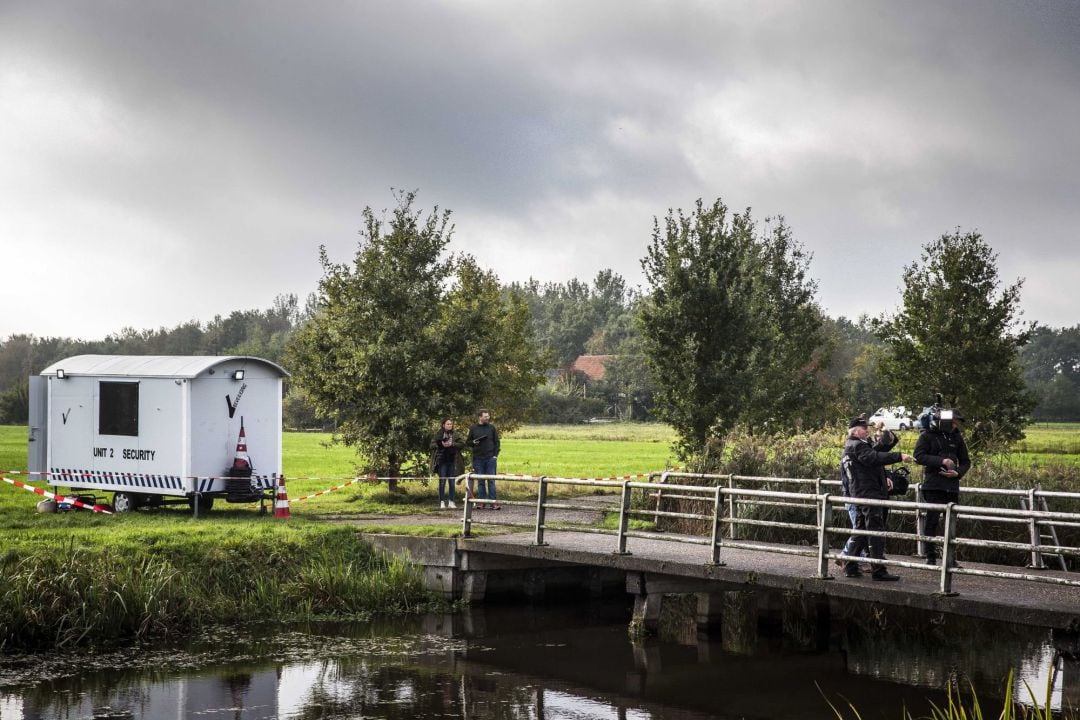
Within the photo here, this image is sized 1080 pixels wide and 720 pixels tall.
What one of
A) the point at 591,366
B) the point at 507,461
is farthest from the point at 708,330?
the point at 591,366

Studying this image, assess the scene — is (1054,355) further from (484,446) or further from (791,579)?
(791,579)

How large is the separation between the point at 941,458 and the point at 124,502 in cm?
1510

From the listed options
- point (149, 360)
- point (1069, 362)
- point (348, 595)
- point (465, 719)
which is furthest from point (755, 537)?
point (1069, 362)

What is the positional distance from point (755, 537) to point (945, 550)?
6.64 metres

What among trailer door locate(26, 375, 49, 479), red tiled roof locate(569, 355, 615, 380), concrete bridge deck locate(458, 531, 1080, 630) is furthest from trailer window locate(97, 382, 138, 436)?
red tiled roof locate(569, 355, 615, 380)

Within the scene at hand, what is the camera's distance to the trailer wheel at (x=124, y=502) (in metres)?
21.9

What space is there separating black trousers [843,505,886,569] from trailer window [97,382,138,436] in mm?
13709

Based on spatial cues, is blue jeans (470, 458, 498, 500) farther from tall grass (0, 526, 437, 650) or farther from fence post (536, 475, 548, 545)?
fence post (536, 475, 548, 545)

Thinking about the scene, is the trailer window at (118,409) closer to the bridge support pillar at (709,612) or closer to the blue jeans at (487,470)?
the blue jeans at (487,470)

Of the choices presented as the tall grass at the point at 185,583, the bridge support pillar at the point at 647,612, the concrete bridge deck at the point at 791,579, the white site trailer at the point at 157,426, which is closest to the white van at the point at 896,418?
the concrete bridge deck at the point at 791,579

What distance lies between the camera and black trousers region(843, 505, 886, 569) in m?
13.0

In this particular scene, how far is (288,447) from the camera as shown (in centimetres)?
4981

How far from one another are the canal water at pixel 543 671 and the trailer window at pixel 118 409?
23.8ft

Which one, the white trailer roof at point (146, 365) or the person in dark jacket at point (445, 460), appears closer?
the white trailer roof at point (146, 365)
